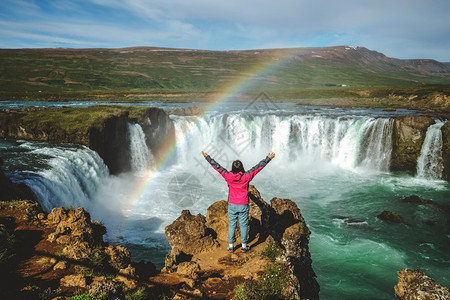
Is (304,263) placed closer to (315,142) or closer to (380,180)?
(380,180)

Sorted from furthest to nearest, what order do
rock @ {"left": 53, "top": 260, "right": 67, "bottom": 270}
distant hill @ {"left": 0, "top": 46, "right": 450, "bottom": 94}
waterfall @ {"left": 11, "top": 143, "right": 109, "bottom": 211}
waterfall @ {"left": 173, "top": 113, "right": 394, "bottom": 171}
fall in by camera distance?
distant hill @ {"left": 0, "top": 46, "right": 450, "bottom": 94}
waterfall @ {"left": 173, "top": 113, "right": 394, "bottom": 171}
waterfall @ {"left": 11, "top": 143, "right": 109, "bottom": 211}
rock @ {"left": 53, "top": 260, "right": 67, "bottom": 270}

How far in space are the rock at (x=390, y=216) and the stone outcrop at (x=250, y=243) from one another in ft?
43.1

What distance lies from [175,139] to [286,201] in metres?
27.6

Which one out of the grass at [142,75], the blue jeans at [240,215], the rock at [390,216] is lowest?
the rock at [390,216]

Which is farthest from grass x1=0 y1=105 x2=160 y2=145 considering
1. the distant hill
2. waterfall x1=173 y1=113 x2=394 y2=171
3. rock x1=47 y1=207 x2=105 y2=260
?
the distant hill

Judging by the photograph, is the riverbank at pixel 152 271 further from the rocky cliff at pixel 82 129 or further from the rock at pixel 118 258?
the rocky cliff at pixel 82 129

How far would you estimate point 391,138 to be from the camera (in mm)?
31141

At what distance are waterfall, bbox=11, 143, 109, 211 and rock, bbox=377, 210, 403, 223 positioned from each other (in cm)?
2198

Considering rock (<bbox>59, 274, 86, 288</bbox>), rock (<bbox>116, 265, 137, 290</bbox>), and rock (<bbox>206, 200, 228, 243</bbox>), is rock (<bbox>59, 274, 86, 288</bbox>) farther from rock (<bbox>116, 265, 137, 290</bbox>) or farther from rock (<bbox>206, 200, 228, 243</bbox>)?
rock (<bbox>206, 200, 228, 243</bbox>)

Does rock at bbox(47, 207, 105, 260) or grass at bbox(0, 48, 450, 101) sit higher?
grass at bbox(0, 48, 450, 101)

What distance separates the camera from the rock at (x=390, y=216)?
1969 centimetres

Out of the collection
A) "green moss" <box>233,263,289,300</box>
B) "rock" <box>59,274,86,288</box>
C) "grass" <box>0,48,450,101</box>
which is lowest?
"green moss" <box>233,263,289,300</box>

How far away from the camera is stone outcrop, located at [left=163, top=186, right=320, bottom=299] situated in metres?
7.38

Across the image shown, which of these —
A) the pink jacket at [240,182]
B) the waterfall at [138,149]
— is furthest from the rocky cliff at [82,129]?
the pink jacket at [240,182]
